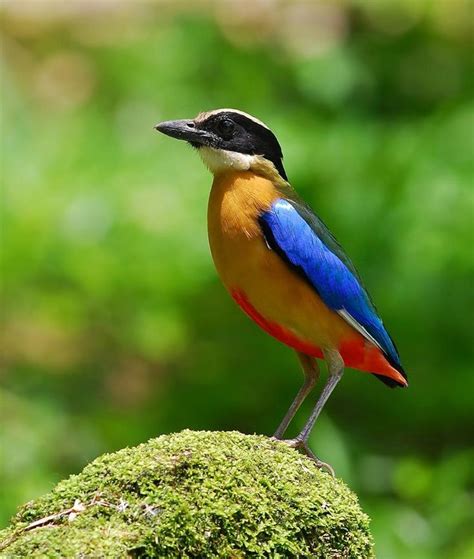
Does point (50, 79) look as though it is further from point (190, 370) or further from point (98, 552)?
point (98, 552)

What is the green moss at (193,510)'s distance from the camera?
3742 mm

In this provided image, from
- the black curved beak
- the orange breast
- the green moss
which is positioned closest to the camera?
the green moss

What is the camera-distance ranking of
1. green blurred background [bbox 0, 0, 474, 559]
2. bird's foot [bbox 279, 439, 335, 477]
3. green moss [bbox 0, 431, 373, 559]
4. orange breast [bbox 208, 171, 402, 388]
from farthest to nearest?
green blurred background [bbox 0, 0, 474, 559] → orange breast [bbox 208, 171, 402, 388] → bird's foot [bbox 279, 439, 335, 477] → green moss [bbox 0, 431, 373, 559]

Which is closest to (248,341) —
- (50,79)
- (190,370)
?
(190,370)

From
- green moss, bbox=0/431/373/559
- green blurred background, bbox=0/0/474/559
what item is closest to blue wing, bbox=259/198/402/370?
green moss, bbox=0/431/373/559

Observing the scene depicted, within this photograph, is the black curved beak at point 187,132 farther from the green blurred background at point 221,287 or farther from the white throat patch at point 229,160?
the green blurred background at point 221,287

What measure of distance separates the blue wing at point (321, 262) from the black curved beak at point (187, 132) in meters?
0.52

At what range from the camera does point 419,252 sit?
855 cm

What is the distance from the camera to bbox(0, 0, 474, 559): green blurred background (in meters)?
8.53

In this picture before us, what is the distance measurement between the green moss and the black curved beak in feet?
6.15

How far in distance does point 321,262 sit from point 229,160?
2.32ft

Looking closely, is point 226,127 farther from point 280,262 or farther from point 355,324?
point 355,324

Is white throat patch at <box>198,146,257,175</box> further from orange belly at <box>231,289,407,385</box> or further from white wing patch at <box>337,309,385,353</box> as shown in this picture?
white wing patch at <box>337,309,385,353</box>

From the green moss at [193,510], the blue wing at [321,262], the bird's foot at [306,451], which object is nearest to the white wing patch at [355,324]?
the blue wing at [321,262]
